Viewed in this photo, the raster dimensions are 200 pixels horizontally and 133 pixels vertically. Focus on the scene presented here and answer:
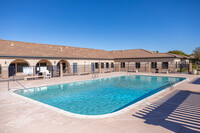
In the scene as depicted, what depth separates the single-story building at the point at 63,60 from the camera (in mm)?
19672

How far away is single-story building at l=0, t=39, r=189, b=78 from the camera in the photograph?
64.5 ft

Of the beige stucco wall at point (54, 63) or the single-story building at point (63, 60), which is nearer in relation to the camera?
the beige stucco wall at point (54, 63)

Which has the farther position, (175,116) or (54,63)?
(54,63)

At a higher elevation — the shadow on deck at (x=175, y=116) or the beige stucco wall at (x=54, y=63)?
the beige stucco wall at (x=54, y=63)

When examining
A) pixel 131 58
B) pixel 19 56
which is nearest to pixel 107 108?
pixel 19 56

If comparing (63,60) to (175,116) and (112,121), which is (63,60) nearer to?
(112,121)

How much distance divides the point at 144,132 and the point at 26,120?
425 centimetres

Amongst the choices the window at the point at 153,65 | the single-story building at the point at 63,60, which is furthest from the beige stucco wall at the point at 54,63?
the window at the point at 153,65

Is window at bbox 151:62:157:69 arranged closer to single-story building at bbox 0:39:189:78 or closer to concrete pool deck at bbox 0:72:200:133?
single-story building at bbox 0:39:189:78

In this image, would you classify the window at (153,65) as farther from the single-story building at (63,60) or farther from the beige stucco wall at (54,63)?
the beige stucco wall at (54,63)

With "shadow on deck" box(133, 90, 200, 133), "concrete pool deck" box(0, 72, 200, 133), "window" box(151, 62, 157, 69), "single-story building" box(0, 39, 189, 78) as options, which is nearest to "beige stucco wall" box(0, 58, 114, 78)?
"single-story building" box(0, 39, 189, 78)

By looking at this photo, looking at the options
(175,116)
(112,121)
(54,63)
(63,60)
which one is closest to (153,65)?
(63,60)

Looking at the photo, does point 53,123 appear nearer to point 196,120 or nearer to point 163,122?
point 163,122

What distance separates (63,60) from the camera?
27.0 m
